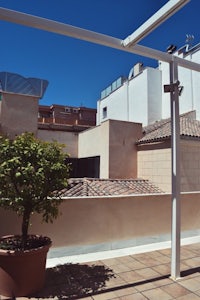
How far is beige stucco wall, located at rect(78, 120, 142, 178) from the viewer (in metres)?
15.5

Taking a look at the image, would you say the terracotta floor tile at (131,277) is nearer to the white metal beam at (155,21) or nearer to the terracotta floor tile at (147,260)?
the terracotta floor tile at (147,260)

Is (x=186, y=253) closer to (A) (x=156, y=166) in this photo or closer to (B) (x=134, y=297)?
(B) (x=134, y=297)

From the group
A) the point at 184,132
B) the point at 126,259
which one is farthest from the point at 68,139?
the point at 126,259

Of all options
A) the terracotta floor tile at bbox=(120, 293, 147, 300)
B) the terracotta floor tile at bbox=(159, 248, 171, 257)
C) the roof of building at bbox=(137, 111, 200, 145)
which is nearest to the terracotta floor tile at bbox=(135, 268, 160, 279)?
the terracotta floor tile at bbox=(120, 293, 147, 300)

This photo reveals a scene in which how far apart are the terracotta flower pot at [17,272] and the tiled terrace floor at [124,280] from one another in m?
0.24

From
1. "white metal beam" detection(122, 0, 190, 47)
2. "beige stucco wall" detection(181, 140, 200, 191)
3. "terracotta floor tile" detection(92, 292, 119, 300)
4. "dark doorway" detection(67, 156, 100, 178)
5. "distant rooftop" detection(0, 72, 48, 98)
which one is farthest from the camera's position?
"dark doorway" detection(67, 156, 100, 178)

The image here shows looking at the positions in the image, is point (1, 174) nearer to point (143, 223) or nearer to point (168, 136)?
point (143, 223)

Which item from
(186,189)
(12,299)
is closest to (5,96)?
(186,189)

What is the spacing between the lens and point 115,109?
25.8m

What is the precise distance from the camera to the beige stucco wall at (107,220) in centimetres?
501

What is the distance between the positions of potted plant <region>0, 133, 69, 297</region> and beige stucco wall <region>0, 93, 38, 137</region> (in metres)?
12.0

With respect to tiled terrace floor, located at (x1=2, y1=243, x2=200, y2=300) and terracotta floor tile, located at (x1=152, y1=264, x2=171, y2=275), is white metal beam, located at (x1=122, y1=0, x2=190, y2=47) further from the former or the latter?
terracotta floor tile, located at (x1=152, y1=264, x2=171, y2=275)

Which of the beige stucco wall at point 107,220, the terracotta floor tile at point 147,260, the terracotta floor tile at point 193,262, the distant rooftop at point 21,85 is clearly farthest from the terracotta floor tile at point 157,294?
the distant rooftop at point 21,85

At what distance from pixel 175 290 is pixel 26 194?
9.01ft
